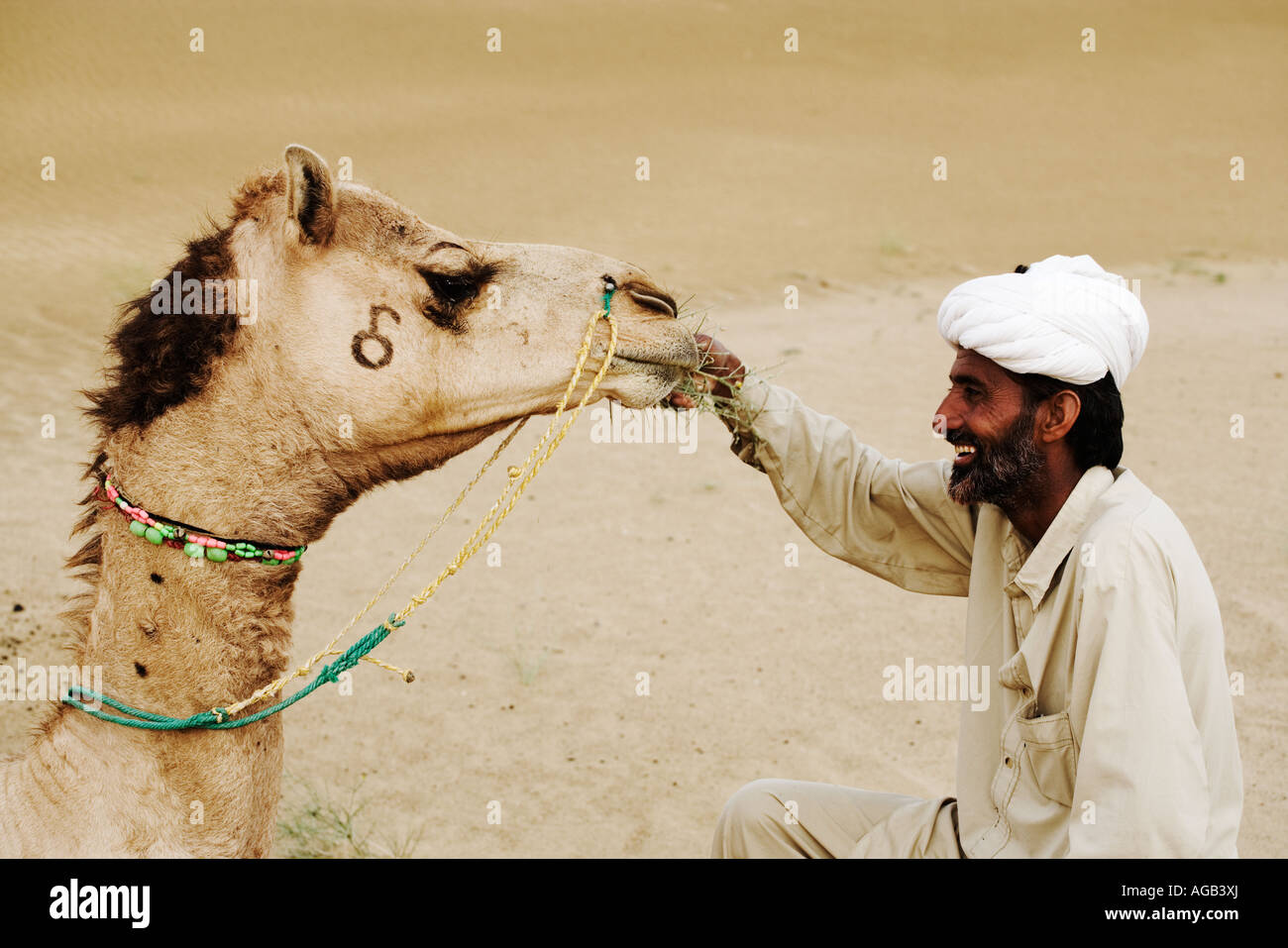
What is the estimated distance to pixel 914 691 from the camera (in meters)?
6.86

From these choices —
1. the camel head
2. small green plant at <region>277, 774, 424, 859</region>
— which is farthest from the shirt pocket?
small green plant at <region>277, 774, 424, 859</region>

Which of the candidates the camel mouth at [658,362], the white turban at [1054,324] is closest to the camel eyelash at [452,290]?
the camel mouth at [658,362]

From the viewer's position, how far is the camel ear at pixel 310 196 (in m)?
2.65

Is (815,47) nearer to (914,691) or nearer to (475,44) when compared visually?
(475,44)

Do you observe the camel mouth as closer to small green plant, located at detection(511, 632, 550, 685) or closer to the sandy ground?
the sandy ground

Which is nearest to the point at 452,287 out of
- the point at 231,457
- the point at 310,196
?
the point at 310,196

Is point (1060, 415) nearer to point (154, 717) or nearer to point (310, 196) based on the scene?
point (310, 196)

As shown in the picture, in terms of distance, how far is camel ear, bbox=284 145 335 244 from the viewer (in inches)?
104

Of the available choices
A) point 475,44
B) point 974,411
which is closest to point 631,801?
point 974,411

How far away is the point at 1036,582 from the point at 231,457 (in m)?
1.97

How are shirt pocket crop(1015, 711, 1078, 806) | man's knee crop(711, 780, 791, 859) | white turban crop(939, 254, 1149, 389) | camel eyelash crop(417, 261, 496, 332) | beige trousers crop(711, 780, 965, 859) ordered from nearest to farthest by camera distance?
1. camel eyelash crop(417, 261, 496, 332)
2. shirt pocket crop(1015, 711, 1078, 806)
3. white turban crop(939, 254, 1149, 389)
4. beige trousers crop(711, 780, 965, 859)
5. man's knee crop(711, 780, 791, 859)

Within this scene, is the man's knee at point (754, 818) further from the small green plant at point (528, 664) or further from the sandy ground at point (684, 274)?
the small green plant at point (528, 664)

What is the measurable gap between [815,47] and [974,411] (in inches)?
1098

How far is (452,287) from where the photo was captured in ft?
9.50
